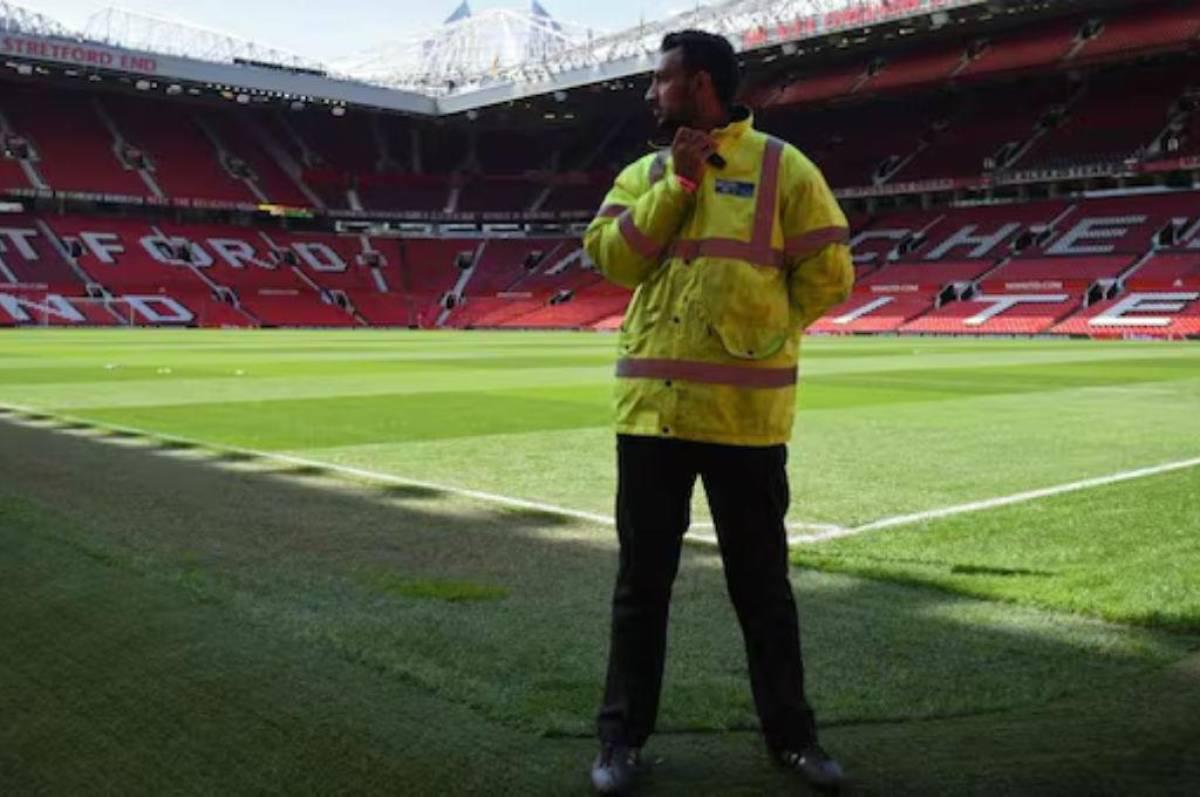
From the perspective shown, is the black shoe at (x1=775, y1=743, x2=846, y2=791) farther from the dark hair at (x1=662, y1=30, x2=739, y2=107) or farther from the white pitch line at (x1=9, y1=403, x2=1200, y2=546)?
the white pitch line at (x1=9, y1=403, x2=1200, y2=546)

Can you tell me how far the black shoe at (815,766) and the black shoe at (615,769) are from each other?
0.45 metres

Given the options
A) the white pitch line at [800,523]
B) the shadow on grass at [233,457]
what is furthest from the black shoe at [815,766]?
the shadow on grass at [233,457]

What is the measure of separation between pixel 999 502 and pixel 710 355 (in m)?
5.38

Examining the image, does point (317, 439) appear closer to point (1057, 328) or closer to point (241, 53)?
point (1057, 328)

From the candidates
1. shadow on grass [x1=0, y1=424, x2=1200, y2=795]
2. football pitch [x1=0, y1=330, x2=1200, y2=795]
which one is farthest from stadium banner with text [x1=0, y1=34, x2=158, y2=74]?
shadow on grass [x1=0, y1=424, x2=1200, y2=795]

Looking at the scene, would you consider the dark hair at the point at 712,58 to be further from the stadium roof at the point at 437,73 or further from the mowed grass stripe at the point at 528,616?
the stadium roof at the point at 437,73

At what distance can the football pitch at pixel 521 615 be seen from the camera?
3.53m

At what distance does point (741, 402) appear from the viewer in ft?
11.3

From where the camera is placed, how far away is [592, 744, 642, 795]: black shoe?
329 centimetres

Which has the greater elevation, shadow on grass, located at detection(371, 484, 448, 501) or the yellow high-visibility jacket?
the yellow high-visibility jacket

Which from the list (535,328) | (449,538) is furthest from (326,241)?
(449,538)

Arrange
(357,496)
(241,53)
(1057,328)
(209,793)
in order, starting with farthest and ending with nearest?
(241,53)
(1057,328)
(357,496)
(209,793)

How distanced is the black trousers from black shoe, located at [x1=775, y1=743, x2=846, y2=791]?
1.3 inches

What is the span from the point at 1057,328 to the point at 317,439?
4177 centimetres
